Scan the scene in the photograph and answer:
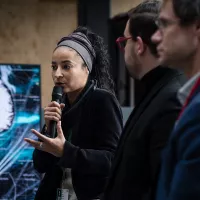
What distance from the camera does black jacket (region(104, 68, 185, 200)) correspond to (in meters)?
1.54

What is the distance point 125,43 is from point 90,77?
64 cm

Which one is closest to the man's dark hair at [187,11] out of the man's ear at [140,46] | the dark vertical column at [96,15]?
the man's ear at [140,46]

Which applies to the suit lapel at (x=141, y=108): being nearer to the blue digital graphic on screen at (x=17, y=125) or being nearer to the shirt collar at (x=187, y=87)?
the shirt collar at (x=187, y=87)

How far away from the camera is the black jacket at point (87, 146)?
7.30 ft

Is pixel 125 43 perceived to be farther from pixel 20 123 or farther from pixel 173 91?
pixel 20 123

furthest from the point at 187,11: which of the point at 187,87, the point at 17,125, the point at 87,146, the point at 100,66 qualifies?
the point at 17,125

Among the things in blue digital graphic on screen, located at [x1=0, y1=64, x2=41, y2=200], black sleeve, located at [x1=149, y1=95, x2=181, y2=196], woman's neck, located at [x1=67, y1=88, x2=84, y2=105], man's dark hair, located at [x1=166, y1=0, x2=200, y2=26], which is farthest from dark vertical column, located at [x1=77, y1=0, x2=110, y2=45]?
man's dark hair, located at [x1=166, y1=0, x2=200, y2=26]

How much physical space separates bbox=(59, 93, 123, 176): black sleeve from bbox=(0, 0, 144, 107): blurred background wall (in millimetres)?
2835

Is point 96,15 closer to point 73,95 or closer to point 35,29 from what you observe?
point 35,29

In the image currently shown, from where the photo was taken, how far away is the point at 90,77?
2.51 m

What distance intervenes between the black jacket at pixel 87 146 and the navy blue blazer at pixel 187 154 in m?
0.96

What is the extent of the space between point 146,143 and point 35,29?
12.7 feet

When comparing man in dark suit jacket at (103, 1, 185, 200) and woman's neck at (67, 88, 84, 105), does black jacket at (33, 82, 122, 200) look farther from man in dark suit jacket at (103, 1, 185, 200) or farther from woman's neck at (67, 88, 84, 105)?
man in dark suit jacket at (103, 1, 185, 200)

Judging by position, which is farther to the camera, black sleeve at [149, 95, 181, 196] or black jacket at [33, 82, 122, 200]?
black jacket at [33, 82, 122, 200]
